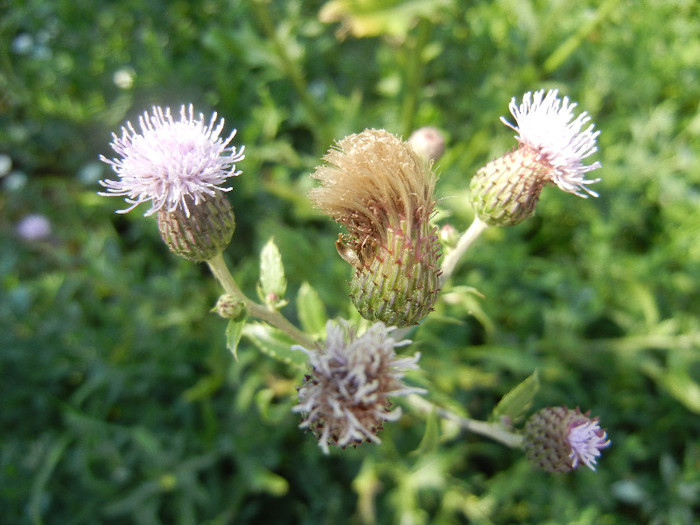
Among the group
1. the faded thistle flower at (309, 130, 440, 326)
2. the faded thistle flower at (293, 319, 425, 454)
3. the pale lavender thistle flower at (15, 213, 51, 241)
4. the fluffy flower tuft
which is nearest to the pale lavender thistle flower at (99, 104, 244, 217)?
the faded thistle flower at (309, 130, 440, 326)

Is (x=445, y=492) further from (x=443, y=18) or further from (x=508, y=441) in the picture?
(x=443, y=18)

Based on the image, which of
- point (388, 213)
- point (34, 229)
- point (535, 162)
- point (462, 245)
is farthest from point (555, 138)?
point (34, 229)

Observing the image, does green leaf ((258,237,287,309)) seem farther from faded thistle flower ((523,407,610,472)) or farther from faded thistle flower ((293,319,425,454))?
faded thistle flower ((523,407,610,472))

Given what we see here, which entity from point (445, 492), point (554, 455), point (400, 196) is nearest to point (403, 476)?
point (445, 492)

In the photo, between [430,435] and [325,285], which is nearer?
[430,435]

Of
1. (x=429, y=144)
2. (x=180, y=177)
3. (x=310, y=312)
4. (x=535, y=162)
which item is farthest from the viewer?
(x=429, y=144)

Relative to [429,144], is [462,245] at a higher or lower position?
lower

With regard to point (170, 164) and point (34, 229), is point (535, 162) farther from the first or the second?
point (34, 229)
